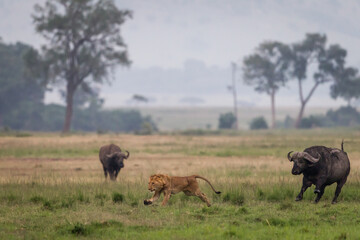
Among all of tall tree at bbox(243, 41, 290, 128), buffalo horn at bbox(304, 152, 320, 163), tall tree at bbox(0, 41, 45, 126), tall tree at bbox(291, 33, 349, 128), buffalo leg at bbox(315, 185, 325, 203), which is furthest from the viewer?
tall tree at bbox(243, 41, 290, 128)

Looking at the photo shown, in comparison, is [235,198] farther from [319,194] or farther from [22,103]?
[22,103]

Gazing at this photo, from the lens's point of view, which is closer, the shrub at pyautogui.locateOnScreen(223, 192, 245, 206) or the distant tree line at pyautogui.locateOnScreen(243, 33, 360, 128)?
the shrub at pyautogui.locateOnScreen(223, 192, 245, 206)

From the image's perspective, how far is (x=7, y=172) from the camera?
23531 millimetres

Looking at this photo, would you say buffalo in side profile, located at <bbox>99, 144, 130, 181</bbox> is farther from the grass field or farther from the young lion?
the young lion

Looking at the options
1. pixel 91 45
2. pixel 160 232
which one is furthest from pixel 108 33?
pixel 160 232

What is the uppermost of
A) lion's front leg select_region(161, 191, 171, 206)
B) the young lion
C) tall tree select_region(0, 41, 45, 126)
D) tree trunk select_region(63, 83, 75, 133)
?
tall tree select_region(0, 41, 45, 126)

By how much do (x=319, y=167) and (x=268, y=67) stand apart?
83.4 meters

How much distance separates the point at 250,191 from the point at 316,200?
2.04 m

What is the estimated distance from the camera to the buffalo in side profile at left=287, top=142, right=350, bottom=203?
46.1ft

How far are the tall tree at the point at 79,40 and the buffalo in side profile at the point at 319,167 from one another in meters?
51.9

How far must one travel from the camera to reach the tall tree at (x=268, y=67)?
96.0 meters

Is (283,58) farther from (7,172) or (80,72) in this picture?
(7,172)

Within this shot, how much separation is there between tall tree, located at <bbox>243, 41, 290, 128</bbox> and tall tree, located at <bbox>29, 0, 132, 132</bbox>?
35.5m

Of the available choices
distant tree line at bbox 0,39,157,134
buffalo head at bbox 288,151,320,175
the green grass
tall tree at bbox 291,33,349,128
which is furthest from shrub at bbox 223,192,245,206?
tall tree at bbox 291,33,349,128
